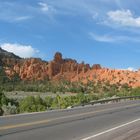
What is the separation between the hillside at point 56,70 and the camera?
14612 cm

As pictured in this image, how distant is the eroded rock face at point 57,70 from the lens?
484 feet

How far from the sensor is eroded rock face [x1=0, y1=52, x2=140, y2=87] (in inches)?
5802

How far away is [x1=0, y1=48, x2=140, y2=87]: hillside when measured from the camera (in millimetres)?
146125

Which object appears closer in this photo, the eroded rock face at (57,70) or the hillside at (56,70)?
the hillside at (56,70)

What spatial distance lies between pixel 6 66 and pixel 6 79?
1843 cm

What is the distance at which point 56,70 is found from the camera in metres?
153

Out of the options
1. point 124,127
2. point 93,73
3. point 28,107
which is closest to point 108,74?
point 93,73

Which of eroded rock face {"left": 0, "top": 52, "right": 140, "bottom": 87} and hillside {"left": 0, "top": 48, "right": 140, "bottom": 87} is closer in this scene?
hillside {"left": 0, "top": 48, "right": 140, "bottom": 87}

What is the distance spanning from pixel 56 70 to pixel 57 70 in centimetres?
41

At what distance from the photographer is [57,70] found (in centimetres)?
15362

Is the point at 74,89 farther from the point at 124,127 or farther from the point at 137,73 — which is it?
the point at 124,127

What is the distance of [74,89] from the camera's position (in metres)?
117

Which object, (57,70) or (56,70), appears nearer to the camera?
(56,70)

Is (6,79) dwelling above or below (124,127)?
above
